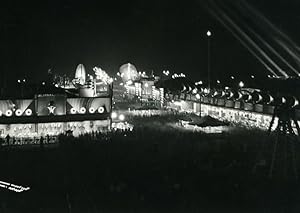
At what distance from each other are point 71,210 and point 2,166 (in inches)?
274

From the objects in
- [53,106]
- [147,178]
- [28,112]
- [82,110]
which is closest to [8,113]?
[28,112]

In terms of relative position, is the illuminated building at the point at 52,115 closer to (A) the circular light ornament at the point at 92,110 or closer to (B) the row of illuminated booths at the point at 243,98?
(A) the circular light ornament at the point at 92,110

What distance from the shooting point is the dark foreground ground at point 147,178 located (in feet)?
45.3

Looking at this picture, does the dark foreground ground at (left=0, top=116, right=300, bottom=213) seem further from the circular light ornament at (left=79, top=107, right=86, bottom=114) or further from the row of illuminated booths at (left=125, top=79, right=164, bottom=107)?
the row of illuminated booths at (left=125, top=79, right=164, bottom=107)

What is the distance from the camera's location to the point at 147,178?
16.7 meters

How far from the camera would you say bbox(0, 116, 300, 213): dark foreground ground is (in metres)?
13.8

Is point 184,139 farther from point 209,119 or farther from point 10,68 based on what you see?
point 10,68

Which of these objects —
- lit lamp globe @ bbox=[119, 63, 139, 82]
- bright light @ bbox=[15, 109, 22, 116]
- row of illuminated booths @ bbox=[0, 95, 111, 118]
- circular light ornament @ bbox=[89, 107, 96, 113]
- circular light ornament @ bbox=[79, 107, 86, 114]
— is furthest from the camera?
lit lamp globe @ bbox=[119, 63, 139, 82]

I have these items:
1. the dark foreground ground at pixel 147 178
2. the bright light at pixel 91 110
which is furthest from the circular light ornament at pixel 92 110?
the dark foreground ground at pixel 147 178

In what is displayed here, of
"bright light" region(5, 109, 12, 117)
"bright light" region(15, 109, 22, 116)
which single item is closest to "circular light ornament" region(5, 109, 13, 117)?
"bright light" region(5, 109, 12, 117)

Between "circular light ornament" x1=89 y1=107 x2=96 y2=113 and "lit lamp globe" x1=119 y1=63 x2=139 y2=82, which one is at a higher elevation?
"lit lamp globe" x1=119 y1=63 x2=139 y2=82

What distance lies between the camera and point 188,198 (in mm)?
14391

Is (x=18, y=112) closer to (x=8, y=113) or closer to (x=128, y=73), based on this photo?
(x=8, y=113)

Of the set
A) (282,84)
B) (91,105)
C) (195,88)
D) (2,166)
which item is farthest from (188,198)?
(195,88)
